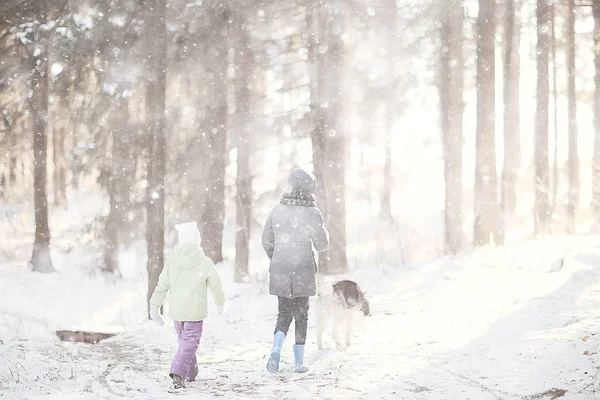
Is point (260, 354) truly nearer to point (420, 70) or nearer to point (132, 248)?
point (420, 70)

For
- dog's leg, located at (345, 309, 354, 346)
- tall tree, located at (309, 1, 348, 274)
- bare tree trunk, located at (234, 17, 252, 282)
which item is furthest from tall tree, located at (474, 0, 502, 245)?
dog's leg, located at (345, 309, 354, 346)

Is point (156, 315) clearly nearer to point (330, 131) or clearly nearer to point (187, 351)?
point (187, 351)

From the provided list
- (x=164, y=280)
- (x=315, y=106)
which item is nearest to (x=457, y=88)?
(x=315, y=106)

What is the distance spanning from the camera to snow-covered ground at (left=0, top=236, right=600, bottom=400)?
5539mm

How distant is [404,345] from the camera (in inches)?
298

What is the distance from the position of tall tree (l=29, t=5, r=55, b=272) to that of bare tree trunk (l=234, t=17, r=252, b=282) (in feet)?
17.4

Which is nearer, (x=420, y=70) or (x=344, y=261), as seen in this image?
(x=344, y=261)

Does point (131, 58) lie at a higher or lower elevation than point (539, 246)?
higher

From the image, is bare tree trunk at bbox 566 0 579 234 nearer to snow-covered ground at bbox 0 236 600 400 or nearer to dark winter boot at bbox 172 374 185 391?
snow-covered ground at bbox 0 236 600 400

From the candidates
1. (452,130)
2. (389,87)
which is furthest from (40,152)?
(452,130)

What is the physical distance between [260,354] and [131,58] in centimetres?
772

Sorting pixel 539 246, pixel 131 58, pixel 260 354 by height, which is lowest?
pixel 260 354

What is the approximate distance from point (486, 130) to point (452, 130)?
105 centimetres

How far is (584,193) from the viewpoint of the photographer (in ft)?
103
